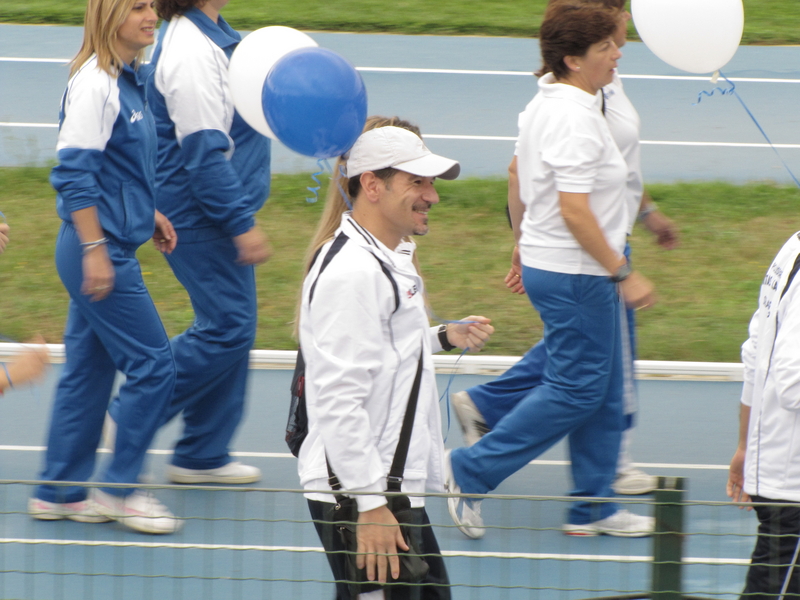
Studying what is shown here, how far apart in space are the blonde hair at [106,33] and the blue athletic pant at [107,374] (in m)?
0.65

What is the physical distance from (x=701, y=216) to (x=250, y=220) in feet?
18.6

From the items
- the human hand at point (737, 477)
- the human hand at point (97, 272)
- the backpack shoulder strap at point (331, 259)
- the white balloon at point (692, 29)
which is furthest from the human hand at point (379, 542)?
the white balloon at point (692, 29)

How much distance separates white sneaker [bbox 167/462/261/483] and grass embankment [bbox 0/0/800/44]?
11.6 metres

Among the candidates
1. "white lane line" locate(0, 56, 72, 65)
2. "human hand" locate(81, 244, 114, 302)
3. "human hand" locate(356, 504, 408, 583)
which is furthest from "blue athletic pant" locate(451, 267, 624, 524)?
"white lane line" locate(0, 56, 72, 65)

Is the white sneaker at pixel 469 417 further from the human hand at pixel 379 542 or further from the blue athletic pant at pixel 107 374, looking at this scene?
the human hand at pixel 379 542

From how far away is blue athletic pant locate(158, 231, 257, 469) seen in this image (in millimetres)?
5238

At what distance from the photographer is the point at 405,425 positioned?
3.30m

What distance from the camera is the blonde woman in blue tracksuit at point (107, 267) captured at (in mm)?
4523

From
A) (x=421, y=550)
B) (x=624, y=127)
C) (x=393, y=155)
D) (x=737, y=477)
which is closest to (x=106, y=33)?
(x=393, y=155)

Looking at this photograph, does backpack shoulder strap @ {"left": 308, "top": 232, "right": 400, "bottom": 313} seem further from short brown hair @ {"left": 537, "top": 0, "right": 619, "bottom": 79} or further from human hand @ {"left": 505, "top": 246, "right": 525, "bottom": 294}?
human hand @ {"left": 505, "top": 246, "right": 525, "bottom": 294}

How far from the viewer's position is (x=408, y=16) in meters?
17.4

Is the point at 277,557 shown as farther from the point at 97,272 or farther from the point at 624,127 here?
the point at 624,127

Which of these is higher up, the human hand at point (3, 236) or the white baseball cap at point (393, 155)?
the white baseball cap at point (393, 155)

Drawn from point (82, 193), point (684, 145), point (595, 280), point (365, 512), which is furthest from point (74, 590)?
point (684, 145)
